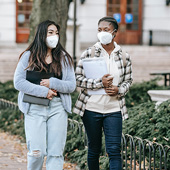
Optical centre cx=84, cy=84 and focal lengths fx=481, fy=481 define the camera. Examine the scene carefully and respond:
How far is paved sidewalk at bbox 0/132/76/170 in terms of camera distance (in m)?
7.13

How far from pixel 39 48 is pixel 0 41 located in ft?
64.2

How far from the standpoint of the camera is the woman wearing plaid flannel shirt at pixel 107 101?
519cm

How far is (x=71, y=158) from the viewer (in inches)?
295

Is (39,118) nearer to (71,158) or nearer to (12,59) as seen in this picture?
(71,158)

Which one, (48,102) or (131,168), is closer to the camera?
(48,102)

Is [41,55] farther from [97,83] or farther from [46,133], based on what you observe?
[46,133]

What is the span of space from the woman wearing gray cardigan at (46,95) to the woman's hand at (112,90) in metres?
0.38

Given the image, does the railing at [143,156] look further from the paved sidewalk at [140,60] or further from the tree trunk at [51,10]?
the paved sidewalk at [140,60]

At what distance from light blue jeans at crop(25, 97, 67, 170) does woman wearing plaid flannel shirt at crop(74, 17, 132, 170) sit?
1.16ft

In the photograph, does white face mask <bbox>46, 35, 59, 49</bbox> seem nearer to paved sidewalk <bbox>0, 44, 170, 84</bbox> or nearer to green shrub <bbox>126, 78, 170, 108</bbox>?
green shrub <bbox>126, 78, 170, 108</bbox>

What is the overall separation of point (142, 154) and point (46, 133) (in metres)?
1.96

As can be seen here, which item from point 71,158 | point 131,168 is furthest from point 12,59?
point 131,168

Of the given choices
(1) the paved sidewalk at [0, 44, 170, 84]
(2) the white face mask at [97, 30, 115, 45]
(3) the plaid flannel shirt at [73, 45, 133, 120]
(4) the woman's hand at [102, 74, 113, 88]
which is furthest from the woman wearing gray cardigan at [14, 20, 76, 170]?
(1) the paved sidewalk at [0, 44, 170, 84]

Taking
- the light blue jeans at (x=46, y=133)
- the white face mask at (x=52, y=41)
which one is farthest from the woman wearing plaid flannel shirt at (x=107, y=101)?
the white face mask at (x=52, y=41)
